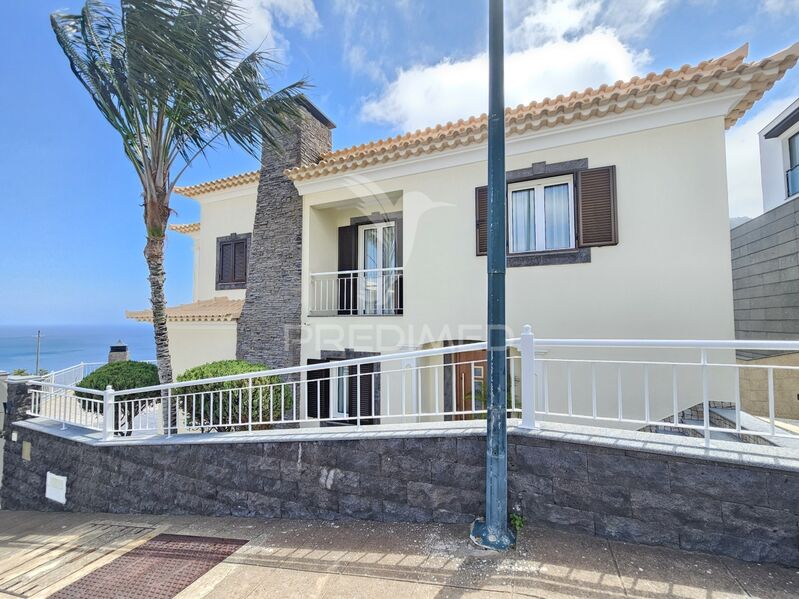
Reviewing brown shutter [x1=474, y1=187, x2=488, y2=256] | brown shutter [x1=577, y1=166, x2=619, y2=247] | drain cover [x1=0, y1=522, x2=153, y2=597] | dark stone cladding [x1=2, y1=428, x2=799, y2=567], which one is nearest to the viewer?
dark stone cladding [x1=2, y1=428, x2=799, y2=567]

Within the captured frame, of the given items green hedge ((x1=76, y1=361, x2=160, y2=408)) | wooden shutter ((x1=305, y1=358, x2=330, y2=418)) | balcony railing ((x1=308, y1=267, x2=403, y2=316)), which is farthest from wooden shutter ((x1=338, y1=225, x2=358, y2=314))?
green hedge ((x1=76, y1=361, x2=160, y2=408))

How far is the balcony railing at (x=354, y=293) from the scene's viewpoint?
28.8 ft

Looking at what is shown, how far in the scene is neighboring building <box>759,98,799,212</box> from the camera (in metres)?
9.32

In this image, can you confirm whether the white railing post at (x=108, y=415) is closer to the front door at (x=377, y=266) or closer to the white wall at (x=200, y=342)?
the white wall at (x=200, y=342)

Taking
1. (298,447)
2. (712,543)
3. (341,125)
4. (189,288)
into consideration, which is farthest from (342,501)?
(189,288)

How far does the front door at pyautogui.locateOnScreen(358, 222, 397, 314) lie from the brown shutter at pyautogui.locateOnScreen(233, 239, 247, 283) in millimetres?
3797

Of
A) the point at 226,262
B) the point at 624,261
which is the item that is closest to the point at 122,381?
the point at 226,262

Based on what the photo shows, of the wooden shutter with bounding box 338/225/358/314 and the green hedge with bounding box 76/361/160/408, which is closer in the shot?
the green hedge with bounding box 76/361/160/408

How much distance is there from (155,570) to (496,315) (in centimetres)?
436

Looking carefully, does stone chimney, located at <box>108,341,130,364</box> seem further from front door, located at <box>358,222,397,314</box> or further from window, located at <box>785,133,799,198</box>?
window, located at <box>785,133,799,198</box>

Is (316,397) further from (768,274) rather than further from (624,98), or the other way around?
(768,274)

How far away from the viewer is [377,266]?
9539mm

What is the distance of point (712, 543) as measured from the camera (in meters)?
3.09

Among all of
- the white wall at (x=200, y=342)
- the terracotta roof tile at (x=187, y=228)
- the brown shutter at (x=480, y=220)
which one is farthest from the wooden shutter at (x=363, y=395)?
the terracotta roof tile at (x=187, y=228)
